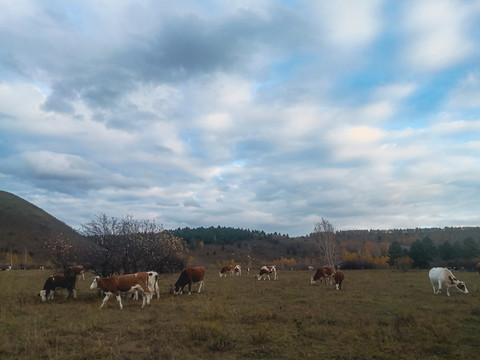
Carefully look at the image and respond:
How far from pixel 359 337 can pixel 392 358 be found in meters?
2.01

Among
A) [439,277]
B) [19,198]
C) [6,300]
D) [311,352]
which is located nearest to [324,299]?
[439,277]

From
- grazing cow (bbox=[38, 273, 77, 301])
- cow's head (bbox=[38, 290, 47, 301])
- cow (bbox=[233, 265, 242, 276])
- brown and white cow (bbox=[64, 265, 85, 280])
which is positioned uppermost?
brown and white cow (bbox=[64, 265, 85, 280])

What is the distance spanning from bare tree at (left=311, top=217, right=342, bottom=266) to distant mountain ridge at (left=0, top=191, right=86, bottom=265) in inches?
2233

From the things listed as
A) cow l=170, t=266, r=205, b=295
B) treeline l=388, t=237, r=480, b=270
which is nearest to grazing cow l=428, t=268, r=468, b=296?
cow l=170, t=266, r=205, b=295

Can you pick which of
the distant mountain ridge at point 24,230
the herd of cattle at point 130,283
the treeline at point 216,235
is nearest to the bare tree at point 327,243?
the herd of cattle at point 130,283

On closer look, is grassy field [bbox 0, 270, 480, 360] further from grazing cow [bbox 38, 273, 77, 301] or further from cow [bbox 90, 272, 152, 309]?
grazing cow [bbox 38, 273, 77, 301]

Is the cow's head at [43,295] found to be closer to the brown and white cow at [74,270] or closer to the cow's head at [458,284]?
the brown and white cow at [74,270]

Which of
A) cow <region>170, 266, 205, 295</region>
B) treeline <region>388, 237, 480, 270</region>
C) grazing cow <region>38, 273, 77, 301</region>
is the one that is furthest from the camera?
treeline <region>388, 237, 480, 270</region>

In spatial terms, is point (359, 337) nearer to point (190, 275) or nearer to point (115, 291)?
point (115, 291)

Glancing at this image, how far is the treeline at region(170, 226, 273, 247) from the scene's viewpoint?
160 m

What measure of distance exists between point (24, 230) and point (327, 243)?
8227cm

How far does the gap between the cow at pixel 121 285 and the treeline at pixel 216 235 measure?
132207 mm

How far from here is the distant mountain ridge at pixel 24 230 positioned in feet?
267

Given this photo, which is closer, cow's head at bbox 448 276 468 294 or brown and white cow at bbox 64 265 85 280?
brown and white cow at bbox 64 265 85 280
